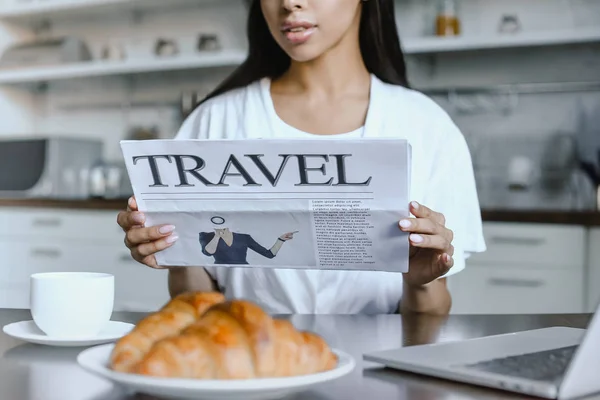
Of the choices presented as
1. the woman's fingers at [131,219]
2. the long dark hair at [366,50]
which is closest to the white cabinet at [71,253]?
the long dark hair at [366,50]

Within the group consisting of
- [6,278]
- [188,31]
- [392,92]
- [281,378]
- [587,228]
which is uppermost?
[188,31]

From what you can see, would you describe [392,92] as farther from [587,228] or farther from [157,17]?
[157,17]

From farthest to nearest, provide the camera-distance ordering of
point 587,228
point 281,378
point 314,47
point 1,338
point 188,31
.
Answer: point 188,31
point 587,228
point 314,47
point 1,338
point 281,378

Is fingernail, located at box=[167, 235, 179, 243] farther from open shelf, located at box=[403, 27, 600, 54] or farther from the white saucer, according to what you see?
open shelf, located at box=[403, 27, 600, 54]

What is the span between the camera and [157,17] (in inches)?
150

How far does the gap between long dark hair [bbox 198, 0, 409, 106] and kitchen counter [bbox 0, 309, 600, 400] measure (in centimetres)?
65

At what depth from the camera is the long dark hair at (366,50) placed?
4.94 ft

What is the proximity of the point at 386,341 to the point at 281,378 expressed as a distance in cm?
37

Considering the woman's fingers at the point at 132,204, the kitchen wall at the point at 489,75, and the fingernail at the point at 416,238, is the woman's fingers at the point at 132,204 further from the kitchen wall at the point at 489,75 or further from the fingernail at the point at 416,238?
the kitchen wall at the point at 489,75

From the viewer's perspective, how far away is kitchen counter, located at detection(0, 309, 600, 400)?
57 cm

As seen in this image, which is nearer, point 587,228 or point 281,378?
point 281,378

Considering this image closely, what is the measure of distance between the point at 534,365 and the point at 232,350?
0.27 meters

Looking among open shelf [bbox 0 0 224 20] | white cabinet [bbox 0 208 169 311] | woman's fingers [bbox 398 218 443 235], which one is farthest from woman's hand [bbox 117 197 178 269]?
open shelf [bbox 0 0 224 20]

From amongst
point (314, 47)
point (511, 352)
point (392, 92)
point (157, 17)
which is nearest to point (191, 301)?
point (511, 352)
